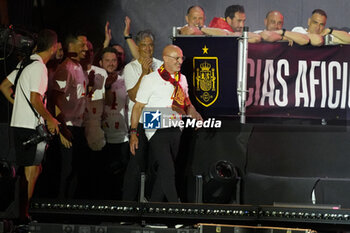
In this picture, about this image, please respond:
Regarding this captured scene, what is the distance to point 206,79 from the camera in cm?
650

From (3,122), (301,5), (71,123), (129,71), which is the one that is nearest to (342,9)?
(301,5)

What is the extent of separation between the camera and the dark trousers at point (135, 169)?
6578 millimetres

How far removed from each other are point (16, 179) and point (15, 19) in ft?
5.40

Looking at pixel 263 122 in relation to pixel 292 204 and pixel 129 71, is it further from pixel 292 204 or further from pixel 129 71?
pixel 129 71

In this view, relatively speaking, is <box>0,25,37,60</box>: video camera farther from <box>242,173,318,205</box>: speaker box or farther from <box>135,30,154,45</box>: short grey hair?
<box>242,173,318,205</box>: speaker box

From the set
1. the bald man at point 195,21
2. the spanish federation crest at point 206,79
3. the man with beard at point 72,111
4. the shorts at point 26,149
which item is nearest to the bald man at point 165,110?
the spanish federation crest at point 206,79

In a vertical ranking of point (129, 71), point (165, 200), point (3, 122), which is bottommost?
point (165, 200)

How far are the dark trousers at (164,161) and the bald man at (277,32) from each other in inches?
50.3

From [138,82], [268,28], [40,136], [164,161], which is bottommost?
[164,161]

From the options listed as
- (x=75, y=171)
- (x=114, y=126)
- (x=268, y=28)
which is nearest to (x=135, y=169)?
(x=114, y=126)

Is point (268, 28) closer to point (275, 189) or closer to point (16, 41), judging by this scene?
point (275, 189)

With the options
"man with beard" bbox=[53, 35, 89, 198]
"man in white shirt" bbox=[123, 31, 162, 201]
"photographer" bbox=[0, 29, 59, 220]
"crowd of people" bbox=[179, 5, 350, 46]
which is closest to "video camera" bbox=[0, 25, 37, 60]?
"photographer" bbox=[0, 29, 59, 220]

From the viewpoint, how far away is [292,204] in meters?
6.13

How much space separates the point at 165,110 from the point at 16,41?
1662 millimetres
